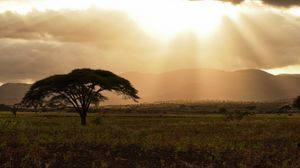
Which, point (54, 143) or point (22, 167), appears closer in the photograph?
point (22, 167)

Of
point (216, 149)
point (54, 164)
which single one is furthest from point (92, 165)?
point (216, 149)

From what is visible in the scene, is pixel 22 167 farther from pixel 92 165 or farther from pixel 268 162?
pixel 268 162

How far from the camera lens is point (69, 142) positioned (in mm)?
27219

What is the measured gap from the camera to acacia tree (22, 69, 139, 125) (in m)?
58.5

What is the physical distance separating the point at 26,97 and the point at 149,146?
39197 millimetres

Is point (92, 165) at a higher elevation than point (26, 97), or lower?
lower

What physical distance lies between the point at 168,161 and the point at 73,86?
40392 millimetres

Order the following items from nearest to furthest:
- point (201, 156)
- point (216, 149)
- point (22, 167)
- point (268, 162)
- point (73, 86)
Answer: point (22, 167), point (268, 162), point (201, 156), point (216, 149), point (73, 86)

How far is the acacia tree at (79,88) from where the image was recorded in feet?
192

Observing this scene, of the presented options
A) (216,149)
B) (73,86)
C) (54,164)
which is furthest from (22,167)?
(73,86)

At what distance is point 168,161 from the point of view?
20531 millimetres

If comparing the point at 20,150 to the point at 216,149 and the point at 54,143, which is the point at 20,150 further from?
the point at 216,149

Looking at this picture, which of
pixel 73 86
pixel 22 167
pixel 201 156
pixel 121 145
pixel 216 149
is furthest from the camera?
pixel 73 86

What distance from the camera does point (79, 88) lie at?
195ft
